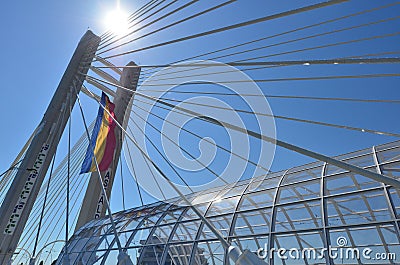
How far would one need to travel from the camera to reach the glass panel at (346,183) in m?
7.29

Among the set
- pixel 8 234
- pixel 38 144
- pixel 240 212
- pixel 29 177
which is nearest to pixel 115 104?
pixel 38 144

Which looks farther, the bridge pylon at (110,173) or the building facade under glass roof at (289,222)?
the bridge pylon at (110,173)

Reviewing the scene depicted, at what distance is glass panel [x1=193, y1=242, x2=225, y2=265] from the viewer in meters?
9.24

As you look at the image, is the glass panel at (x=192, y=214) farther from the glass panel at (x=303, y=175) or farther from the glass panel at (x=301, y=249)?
the glass panel at (x=301, y=249)

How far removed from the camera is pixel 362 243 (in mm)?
6520

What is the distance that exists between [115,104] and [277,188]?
857cm

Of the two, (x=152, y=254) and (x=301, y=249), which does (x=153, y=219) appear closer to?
(x=152, y=254)

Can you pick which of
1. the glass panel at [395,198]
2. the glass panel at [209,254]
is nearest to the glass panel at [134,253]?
the glass panel at [209,254]

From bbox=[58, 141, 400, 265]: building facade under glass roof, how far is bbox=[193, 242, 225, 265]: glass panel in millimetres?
30

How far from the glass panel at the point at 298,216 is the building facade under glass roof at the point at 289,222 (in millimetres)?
24

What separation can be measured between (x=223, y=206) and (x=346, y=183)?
3731 mm

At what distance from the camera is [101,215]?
1353cm

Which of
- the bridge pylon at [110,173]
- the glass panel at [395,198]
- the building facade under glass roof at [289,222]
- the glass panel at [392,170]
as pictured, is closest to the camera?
the glass panel at [395,198]

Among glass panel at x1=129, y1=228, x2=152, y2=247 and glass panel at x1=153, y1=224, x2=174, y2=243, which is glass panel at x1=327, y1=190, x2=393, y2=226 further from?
glass panel at x1=129, y1=228, x2=152, y2=247
